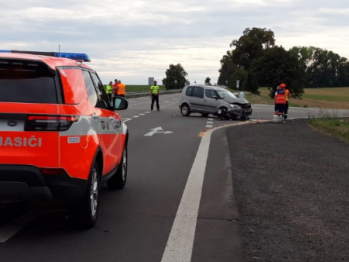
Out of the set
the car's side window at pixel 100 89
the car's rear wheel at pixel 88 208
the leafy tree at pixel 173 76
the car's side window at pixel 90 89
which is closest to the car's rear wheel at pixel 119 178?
the car's side window at pixel 100 89

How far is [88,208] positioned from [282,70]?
237ft

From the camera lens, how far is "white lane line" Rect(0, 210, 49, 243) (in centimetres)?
→ 607

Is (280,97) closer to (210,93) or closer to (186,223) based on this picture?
(210,93)

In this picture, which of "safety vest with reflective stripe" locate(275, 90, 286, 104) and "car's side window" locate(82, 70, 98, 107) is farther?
"safety vest with reflective stripe" locate(275, 90, 286, 104)

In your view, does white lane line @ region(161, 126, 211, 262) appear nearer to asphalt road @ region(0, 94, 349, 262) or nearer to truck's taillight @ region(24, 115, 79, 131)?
asphalt road @ region(0, 94, 349, 262)

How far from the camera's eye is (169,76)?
137 meters

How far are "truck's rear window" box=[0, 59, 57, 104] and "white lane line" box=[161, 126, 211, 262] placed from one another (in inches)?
70.8

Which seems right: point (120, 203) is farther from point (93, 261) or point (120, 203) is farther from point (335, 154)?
point (335, 154)

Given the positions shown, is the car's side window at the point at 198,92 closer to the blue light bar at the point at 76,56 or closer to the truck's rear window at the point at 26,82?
the blue light bar at the point at 76,56

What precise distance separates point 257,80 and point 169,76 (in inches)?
2312

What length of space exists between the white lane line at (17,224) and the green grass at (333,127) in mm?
12936

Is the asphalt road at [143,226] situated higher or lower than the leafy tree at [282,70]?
lower

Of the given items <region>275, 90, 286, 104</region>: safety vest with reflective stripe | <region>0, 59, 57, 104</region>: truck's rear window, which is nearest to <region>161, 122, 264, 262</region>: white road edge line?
<region>0, 59, 57, 104</region>: truck's rear window

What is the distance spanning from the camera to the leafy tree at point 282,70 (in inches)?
3029
